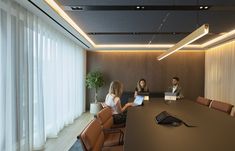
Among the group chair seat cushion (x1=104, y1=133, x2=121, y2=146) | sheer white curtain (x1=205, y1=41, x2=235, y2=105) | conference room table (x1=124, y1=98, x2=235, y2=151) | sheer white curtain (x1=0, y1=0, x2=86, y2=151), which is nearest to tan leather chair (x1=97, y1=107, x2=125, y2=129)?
chair seat cushion (x1=104, y1=133, x2=121, y2=146)

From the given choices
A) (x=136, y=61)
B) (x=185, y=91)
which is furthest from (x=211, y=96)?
(x=136, y=61)

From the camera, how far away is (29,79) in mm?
4262

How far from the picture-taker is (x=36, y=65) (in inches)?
182

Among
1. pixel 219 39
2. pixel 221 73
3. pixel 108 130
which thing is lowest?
pixel 108 130

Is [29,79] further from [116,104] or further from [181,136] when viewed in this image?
[181,136]

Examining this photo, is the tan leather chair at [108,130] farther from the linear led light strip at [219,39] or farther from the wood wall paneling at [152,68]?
the wood wall paneling at [152,68]

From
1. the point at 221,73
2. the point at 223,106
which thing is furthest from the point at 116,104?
the point at 221,73

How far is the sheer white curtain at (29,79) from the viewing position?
136 inches

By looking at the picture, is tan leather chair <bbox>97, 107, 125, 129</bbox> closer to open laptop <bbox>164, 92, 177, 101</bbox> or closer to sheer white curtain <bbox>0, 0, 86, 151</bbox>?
sheer white curtain <bbox>0, 0, 86, 151</bbox>

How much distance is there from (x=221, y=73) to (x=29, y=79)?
19.6 ft

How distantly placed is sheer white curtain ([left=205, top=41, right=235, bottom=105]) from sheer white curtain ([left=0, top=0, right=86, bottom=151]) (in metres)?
4.78

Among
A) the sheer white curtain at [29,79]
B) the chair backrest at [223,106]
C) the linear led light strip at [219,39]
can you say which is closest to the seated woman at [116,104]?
the sheer white curtain at [29,79]

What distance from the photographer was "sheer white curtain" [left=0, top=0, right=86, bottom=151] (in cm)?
346

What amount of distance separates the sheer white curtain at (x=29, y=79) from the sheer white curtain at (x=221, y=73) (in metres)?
4.78
